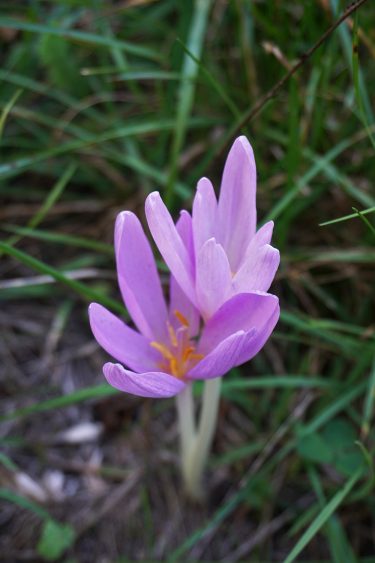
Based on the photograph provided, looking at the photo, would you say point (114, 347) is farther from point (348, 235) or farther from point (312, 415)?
point (348, 235)

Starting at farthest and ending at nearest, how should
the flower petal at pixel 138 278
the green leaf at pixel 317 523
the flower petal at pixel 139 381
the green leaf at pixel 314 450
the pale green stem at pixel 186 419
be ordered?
the green leaf at pixel 314 450 < the pale green stem at pixel 186 419 < the green leaf at pixel 317 523 < the flower petal at pixel 138 278 < the flower petal at pixel 139 381

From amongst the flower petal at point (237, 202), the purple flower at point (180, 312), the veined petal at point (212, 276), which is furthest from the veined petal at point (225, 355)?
the flower petal at point (237, 202)

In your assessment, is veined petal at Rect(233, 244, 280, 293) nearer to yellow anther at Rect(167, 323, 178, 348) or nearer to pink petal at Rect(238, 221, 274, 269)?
pink petal at Rect(238, 221, 274, 269)

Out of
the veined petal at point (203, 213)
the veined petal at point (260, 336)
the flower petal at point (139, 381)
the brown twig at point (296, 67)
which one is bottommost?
the flower petal at point (139, 381)

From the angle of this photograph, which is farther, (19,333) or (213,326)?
(19,333)

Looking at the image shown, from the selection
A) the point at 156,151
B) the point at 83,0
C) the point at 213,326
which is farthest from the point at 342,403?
the point at 83,0

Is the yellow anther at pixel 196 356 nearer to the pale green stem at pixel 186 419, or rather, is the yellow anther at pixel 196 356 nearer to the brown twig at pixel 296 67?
the pale green stem at pixel 186 419
